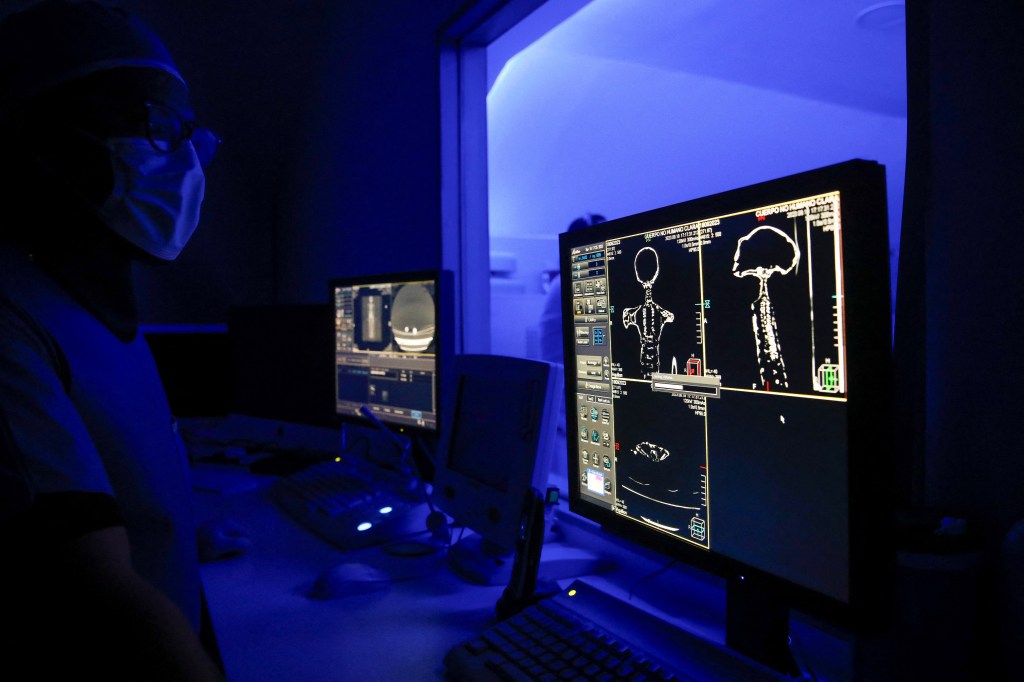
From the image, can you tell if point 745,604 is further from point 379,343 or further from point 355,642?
point 379,343

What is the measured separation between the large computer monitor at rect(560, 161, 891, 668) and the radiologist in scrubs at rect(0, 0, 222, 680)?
58cm

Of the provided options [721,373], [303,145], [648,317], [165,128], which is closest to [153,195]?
[165,128]

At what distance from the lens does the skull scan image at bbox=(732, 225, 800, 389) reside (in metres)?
0.68

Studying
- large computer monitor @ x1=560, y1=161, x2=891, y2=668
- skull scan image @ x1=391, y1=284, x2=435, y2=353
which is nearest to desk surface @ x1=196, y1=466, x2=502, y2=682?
large computer monitor @ x1=560, y1=161, x2=891, y2=668

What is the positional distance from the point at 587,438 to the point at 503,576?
0.34 metres

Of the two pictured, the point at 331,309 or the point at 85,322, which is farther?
the point at 331,309

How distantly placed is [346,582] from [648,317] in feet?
2.22

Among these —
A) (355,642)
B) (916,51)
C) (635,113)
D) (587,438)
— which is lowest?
(355,642)

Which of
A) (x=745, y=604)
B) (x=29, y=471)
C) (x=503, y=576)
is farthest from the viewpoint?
(x=503, y=576)

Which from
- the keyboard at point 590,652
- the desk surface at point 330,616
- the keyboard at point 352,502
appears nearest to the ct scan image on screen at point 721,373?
the keyboard at point 590,652

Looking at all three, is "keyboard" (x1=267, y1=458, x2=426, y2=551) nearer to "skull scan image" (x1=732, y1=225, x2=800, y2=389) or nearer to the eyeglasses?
the eyeglasses

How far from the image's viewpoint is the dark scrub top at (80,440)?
25.6 inches

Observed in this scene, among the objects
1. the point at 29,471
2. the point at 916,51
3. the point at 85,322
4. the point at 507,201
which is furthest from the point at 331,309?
the point at 507,201

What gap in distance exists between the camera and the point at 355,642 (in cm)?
94
